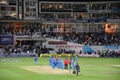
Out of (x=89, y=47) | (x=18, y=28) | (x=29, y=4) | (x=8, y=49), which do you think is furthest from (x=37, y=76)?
(x=29, y=4)

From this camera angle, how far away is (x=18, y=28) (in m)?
89.2

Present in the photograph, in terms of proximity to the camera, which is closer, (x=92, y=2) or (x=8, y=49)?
(x=8, y=49)

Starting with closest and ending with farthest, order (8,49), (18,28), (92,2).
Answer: (8,49) < (18,28) < (92,2)

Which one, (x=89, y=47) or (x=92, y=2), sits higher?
(x=92, y=2)

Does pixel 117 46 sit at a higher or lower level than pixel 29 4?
lower

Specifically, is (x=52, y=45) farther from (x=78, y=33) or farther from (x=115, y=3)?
(x=115, y=3)

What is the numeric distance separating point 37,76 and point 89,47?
41.0 meters

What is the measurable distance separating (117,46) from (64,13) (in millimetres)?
22021

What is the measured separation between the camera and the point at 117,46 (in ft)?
255

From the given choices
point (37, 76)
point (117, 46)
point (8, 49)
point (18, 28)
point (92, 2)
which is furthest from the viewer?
point (92, 2)

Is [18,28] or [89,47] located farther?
[18,28]

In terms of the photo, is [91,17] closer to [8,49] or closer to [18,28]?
[18,28]

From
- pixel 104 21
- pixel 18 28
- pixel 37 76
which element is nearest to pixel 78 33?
pixel 104 21

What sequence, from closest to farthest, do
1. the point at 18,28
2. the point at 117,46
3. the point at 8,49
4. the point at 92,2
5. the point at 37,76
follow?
the point at 37,76, the point at 8,49, the point at 117,46, the point at 18,28, the point at 92,2
